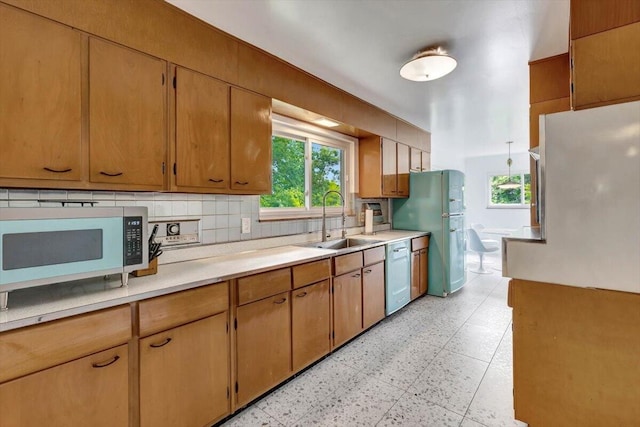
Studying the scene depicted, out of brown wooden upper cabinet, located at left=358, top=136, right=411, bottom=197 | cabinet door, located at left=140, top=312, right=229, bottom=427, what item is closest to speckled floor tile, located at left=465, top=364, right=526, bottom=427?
cabinet door, located at left=140, top=312, right=229, bottom=427

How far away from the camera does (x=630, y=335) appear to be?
1.30 meters

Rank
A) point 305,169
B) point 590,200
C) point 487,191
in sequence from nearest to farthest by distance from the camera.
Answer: point 590,200 → point 305,169 → point 487,191

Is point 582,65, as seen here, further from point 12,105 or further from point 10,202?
point 10,202

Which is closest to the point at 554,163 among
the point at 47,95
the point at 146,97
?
the point at 146,97

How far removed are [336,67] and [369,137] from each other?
129cm

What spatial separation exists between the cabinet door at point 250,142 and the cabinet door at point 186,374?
0.94 m

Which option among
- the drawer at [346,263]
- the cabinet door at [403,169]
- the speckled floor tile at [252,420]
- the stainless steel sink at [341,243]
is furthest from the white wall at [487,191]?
the speckled floor tile at [252,420]

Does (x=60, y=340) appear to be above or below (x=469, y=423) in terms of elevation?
above

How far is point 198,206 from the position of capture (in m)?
2.12

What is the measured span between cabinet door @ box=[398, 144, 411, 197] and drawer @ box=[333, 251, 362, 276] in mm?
1694

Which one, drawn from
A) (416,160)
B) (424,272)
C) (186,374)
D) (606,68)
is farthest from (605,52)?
(416,160)

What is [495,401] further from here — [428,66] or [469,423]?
[428,66]

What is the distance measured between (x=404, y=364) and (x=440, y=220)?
7.06 feet

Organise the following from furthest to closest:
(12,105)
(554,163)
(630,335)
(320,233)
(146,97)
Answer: (320,233), (146,97), (554,163), (630,335), (12,105)
